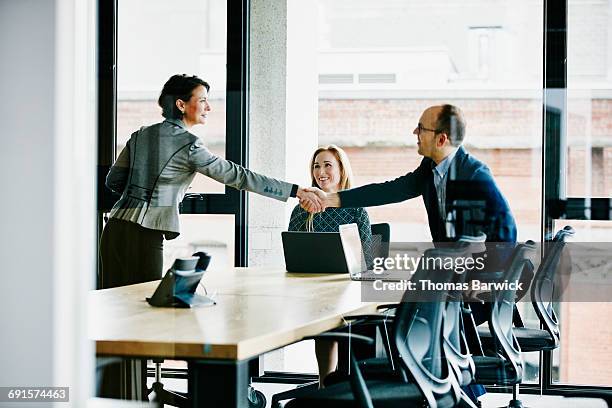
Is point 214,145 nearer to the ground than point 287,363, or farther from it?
farther from it

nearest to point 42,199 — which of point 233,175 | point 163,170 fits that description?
point 163,170

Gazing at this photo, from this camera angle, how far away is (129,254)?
343 cm

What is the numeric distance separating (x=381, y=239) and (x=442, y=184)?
1.38 feet

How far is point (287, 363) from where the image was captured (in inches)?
154

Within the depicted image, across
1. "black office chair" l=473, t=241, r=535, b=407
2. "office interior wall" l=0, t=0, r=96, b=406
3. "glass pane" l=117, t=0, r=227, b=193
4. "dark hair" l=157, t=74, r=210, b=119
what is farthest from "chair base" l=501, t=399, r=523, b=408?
"office interior wall" l=0, t=0, r=96, b=406

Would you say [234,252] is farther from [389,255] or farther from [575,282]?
[575,282]

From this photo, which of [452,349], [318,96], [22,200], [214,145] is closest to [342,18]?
[318,96]

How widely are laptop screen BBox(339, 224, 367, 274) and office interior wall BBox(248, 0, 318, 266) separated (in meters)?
0.34

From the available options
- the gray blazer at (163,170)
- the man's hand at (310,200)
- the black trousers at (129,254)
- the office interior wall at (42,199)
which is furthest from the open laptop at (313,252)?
the office interior wall at (42,199)

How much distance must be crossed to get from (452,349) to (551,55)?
63.8 inches

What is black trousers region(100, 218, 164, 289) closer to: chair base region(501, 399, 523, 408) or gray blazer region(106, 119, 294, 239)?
gray blazer region(106, 119, 294, 239)

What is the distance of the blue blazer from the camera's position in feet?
12.5

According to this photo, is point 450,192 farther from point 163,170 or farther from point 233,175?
point 163,170

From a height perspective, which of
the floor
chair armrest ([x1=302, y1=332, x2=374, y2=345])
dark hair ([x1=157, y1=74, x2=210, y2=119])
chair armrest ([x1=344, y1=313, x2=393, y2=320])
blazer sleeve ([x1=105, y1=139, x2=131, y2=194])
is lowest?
the floor
